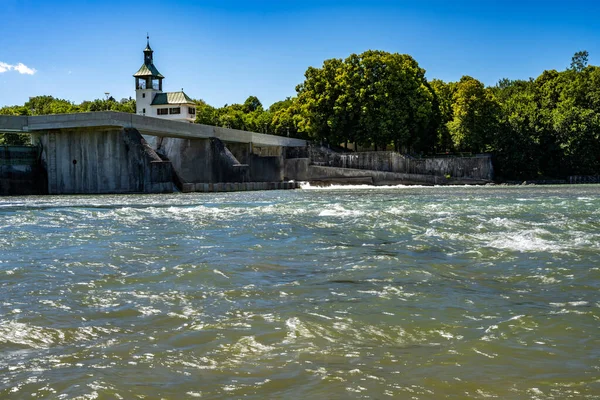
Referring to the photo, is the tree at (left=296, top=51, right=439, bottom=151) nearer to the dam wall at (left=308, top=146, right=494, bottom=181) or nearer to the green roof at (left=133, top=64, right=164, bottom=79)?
the dam wall at (left=308, top=146, right=494, bottom=181)

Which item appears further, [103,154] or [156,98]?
[156,98]

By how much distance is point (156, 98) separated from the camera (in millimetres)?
96938

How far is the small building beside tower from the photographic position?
94.6 metres

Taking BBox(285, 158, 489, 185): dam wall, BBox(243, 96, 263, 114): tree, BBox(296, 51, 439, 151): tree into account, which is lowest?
BBox(285, 158, 489, 185): dam wall

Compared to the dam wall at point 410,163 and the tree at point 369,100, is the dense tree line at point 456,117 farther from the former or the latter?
the dam wall at point 410,163

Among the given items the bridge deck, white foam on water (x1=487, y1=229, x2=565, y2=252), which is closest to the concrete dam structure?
the bridge deck

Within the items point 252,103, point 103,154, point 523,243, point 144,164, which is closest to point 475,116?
point 144,164

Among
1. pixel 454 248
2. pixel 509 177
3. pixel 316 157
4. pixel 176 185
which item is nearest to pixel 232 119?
pixel 316 157

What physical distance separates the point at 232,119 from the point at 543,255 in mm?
93221

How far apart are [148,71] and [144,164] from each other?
185 ft

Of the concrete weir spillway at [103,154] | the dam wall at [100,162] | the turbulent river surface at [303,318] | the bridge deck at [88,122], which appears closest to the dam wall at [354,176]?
the concrete weir spillway at [103,154]

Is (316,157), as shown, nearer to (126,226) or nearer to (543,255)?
(126,226)

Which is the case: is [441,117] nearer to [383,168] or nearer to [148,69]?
[383,168]

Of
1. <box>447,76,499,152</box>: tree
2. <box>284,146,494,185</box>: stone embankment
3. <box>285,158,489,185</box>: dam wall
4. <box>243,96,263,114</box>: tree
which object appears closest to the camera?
<box>285,158,489,185</box>: dam wall
